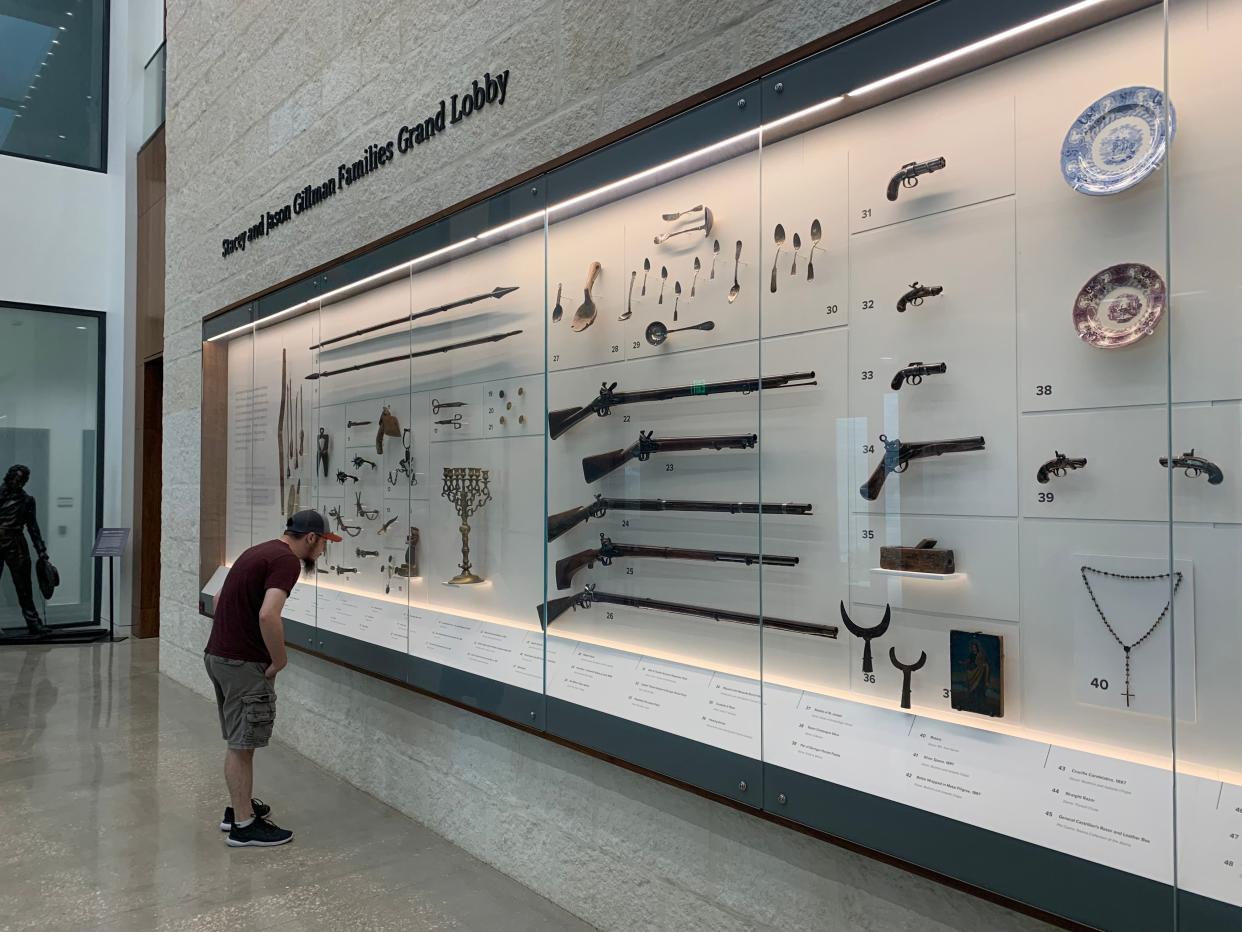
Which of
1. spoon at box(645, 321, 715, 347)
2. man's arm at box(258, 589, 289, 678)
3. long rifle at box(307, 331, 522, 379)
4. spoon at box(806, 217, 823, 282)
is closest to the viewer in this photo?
spoon at box(806, 217, 823, 282)

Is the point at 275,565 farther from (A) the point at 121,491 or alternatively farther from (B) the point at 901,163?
(A) the point at 121,491

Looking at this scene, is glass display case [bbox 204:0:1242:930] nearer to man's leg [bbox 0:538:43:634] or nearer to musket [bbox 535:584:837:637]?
musket [bbox 535:584:837:637]

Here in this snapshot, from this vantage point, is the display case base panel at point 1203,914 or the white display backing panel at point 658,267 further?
the white display backing panel at point 658,267

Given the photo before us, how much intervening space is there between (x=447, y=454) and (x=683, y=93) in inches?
79.8

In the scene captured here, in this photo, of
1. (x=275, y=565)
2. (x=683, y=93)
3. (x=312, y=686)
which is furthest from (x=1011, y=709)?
(x=312, y=686)

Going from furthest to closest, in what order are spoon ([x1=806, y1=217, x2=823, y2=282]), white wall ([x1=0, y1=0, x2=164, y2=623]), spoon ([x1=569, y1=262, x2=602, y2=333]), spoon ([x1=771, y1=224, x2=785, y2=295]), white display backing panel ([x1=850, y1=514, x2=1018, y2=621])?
white wall ([x1=0, y1=0, x2=164, y2=623]) → spoon ([x1=569, y1=262, x2=602, y2=333]) → spoon ([x1=771, y1=224, x2=785, y2=295]) → spoon ([x1=806, y1=217, x2=823, y2=282]) → white display backing panel ([x1=850, y1=514, x2=1018, y2=621])

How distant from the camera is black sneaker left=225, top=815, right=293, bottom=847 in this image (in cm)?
419

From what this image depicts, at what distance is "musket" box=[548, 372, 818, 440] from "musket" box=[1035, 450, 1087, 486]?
0.71m

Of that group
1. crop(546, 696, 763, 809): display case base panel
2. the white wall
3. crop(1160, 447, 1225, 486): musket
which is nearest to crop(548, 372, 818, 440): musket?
crop(1160, 447, 1225, 486): musket

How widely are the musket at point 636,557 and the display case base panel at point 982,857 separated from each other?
0.62 m

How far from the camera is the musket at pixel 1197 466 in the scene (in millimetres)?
1794

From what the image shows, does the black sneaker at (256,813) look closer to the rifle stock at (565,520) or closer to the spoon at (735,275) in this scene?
the rifle stock at (565,520)

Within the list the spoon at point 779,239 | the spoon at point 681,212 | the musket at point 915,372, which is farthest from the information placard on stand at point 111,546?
the musket at point 915,372

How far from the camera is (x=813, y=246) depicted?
101 inches
